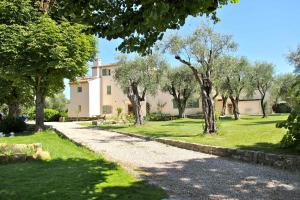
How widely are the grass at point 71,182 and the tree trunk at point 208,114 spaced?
8.46 m

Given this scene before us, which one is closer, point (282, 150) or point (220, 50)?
point (282, 150)

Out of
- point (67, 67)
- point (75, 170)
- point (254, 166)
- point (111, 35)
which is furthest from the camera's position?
point (67, 67)

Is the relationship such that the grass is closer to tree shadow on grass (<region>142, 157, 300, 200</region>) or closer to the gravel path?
the gravel path

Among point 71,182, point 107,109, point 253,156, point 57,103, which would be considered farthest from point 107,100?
point 71,182

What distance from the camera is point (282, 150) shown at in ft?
38.5

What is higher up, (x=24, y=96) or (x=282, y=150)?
(x=24, y=96)

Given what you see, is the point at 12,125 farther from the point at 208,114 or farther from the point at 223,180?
the point at 223,180

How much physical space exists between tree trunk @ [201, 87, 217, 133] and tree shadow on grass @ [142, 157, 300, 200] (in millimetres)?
7023

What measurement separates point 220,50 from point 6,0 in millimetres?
12846

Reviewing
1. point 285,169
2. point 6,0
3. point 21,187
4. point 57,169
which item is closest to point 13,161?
point 57,169

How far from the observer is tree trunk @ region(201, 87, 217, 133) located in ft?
61.7

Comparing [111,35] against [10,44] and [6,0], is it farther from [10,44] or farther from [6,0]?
[6,0]

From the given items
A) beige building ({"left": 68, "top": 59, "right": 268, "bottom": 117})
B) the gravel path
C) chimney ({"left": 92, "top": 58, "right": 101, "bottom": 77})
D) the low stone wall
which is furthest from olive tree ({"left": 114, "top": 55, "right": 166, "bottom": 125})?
chimney ({"left": 92, "top": 58, "right": 101, "bottom": 77})

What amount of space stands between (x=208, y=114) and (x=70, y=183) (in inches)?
464
